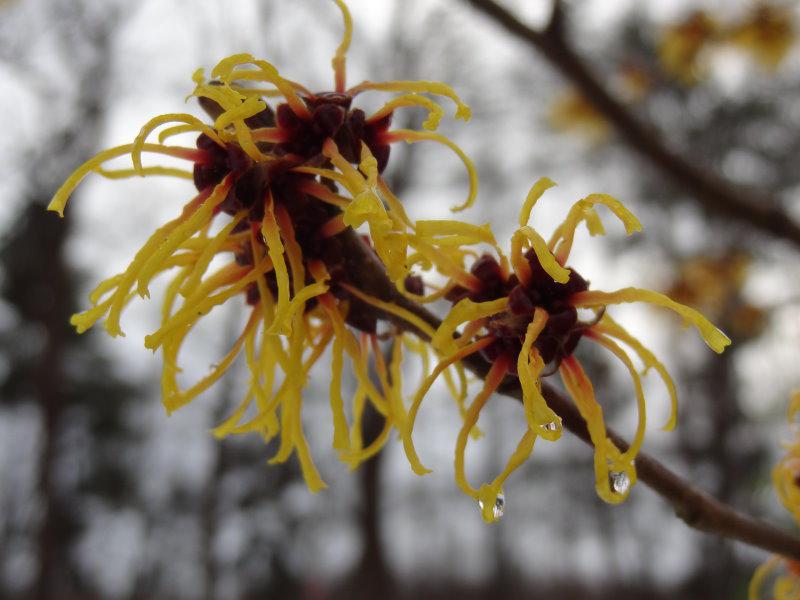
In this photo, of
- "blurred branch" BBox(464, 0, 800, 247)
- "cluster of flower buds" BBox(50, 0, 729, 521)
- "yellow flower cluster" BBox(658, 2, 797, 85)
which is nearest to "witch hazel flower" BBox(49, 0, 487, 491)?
"cluster of flower buds" BBox(50, 0, 729, 521)

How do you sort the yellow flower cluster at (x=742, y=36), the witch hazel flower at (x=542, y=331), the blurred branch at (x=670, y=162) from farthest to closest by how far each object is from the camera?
the yellow flower cluster at (x=742, y=36) → the blurred branch at (x=670, y=162) → the witch hazel flower at (x=542, y=331)

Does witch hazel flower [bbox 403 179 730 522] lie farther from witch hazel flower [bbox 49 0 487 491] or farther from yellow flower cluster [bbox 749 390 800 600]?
yellow flower cluster [bbox 749 390 800 600]

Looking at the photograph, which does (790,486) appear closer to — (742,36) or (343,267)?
(343,267)

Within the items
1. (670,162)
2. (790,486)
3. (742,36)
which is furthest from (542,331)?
(742,36)

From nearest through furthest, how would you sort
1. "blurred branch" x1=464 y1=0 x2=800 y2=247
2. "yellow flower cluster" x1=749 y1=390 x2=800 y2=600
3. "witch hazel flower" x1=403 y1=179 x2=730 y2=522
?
"witch hazel flower" x1=403 y1=179 x2=730 y2=522
"yellow flower cluster" x1=749 y1=390 x2=800 y2=600
"blurred branch" x1=464 y1=0 x2=800 y2=247

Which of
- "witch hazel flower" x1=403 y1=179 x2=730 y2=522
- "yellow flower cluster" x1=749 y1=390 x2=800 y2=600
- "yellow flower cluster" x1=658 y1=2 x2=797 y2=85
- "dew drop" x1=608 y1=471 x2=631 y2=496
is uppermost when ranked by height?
"yellow flower cluster" x1=658 y1=2 x2=797 y2=85

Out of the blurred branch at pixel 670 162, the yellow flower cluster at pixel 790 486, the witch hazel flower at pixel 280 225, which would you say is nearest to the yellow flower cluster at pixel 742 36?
the blurred branch at pixel 670 162

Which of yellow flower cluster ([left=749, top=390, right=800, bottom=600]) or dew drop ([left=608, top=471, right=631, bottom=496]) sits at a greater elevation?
dew drop ([left=608, top=471, right=631, bottom=496])

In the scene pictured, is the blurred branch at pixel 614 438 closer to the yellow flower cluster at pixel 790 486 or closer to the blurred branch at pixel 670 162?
the yellow flower cluster at pixel 790 486
